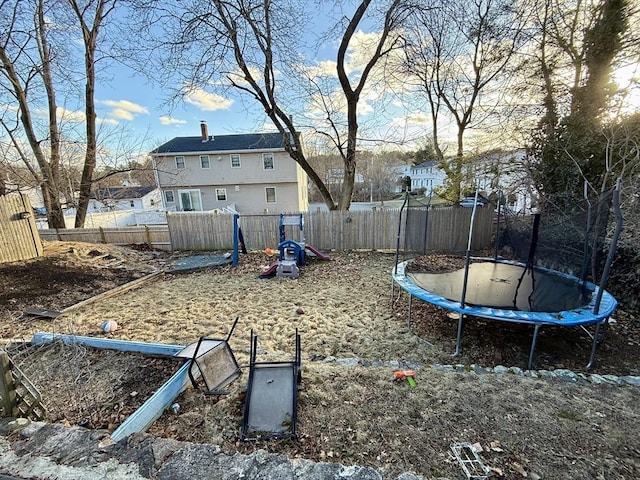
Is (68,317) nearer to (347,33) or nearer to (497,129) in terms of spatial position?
(347,33)

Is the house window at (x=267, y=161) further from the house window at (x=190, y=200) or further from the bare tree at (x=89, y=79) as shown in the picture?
the bare tree at (x=89, y=79)

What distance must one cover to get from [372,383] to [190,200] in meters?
17.6

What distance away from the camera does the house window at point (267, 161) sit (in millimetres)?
16361

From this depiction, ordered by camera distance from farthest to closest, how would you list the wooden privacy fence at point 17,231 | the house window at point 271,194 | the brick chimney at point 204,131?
the brick chimney at point 204,131 < the house window at point 271,194 < the wooden privacy fence at point 17,231

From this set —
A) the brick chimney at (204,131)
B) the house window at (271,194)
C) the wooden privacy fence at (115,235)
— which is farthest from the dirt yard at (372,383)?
the brick chimney at (204,131)

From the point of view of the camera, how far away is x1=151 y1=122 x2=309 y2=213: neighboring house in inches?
644

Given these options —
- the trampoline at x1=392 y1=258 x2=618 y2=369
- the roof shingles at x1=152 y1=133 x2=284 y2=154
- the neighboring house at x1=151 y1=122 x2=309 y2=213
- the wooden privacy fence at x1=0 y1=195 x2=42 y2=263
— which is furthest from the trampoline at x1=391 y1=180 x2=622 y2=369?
the roof shingles at x1=152 y1=133 x2=284 y2=154

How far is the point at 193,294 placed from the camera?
17.5 ft

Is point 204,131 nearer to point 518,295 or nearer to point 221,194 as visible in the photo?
point 221,194

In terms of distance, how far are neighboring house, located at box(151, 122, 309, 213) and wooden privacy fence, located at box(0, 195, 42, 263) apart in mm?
9517

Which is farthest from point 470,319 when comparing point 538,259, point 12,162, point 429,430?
point 12,162

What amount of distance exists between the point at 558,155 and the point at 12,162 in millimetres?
14989

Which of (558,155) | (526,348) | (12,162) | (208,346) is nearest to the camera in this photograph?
(208,346)

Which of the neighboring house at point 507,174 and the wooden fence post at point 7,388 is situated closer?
the wooden fence post at point 7,388
